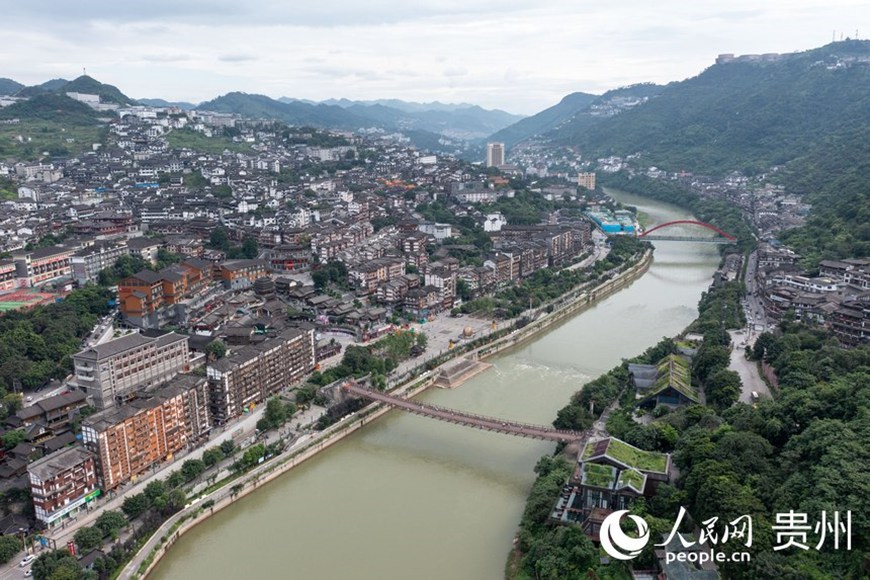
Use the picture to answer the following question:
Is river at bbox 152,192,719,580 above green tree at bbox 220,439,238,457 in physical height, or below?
below

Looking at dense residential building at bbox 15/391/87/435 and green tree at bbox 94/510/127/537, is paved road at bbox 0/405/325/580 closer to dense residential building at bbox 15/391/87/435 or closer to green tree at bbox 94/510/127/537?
green tree at bbox 94/510/127/537

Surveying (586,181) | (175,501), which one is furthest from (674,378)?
(586,181)

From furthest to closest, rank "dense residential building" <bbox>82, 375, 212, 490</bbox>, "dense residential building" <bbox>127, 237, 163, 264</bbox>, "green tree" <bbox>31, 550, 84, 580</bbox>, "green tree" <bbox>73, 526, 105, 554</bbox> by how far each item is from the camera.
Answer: "dense residential building" <bbox>127, 237, 163, 264</bbox> → "dense residential building" <bbox>82, 375, 212, 490</bbox> → "green tree" <bbox>73, 526, 105, 554</bbox> → "green tree" <bbox>31, 550, 84, 580</bbox>

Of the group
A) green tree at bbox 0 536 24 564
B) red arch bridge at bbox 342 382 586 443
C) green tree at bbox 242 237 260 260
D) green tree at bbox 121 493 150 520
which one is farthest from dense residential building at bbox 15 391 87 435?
green tree at bbox 242 237 260 260

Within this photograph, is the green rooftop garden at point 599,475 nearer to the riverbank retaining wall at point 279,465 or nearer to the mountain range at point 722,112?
the riverbank retaining wall at point 279,465

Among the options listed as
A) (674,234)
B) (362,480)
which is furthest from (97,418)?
(674,234)

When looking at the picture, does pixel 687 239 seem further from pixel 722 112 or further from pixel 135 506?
pixel 722 112
